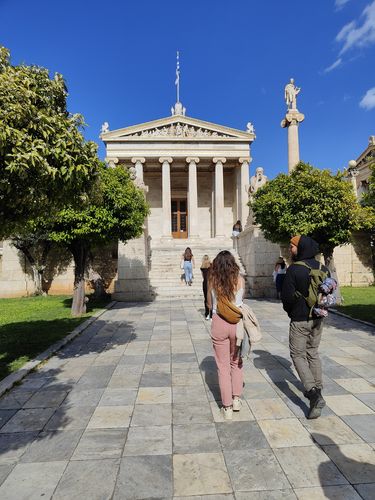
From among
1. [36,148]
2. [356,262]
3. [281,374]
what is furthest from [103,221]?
[356,262]

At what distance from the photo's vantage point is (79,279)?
35.7 ft

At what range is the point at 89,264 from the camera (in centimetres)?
1862

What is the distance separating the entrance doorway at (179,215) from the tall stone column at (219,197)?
4.35 meters

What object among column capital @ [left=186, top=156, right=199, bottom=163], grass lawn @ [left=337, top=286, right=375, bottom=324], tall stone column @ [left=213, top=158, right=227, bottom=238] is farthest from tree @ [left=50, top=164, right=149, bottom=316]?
column capital @ [left=186, top=156, right=199, bottom=163]

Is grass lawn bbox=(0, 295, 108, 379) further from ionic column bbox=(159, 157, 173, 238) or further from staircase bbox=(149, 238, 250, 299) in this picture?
ionic column bbox=(159, 157, 173, 238)

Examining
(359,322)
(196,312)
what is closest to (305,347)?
(359,322)

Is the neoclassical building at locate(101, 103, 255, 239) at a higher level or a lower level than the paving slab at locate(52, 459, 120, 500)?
higher

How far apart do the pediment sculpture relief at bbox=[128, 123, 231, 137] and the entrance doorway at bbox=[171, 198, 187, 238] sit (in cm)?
598

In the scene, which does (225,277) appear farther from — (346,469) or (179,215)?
(179,215)

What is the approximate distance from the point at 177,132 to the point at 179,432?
27825mm

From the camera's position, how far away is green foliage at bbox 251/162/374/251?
10.8 metres

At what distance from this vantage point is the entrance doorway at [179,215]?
3173 centimetres

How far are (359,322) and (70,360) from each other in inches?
286

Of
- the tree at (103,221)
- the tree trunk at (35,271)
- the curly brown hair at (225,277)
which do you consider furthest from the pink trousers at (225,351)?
the tree trunk at (35,271)
